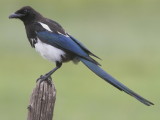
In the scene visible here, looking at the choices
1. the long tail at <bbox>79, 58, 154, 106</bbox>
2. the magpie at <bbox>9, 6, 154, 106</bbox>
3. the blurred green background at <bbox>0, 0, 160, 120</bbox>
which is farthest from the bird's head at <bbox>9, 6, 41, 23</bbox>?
the blurred green background at <bbox>0, 0, 160, 120</bbox>

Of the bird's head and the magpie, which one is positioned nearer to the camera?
the magpie

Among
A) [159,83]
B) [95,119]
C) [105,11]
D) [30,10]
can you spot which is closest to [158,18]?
[105,11]

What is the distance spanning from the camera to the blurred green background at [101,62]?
12.8 m

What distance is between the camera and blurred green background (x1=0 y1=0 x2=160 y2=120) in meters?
12.8

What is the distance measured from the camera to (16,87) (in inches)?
563

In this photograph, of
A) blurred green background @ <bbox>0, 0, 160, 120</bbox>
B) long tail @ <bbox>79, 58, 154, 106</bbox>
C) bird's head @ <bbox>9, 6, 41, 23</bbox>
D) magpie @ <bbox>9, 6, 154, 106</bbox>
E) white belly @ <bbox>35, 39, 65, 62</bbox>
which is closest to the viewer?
long tail @ <bbox>79, 58, 154, 106</bbox>

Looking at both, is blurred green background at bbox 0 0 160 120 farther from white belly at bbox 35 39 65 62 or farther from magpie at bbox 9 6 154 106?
white belly at bbox 35 39 65 62

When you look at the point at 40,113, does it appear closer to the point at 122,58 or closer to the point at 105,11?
the point at 122,58

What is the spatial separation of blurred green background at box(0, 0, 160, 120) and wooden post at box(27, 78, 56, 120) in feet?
15.5

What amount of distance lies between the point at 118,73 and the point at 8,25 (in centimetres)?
387

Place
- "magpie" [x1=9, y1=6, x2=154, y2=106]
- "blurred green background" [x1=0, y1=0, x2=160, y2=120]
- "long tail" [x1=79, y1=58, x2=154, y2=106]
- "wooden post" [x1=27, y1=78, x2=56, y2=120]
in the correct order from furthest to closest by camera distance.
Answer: "blurred green background" [x1=0, y1=0, x2=160, y2=120], "magpie" [x1=9, y1=6, x2=154, y2=106], "long tail" [x1=79, y1=58, x2=154, y2=106], "wooden post" [x1=27, y1=78, x2=56, y2=120]

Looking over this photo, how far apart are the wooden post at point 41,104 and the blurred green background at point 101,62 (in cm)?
472

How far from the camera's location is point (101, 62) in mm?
15875

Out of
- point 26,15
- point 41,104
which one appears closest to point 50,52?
point 26,15
